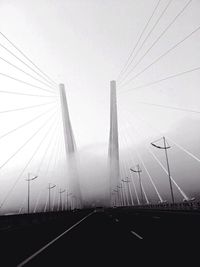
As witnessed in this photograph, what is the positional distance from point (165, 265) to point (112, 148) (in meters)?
52.3

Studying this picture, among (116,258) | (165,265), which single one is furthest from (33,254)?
(165,265)

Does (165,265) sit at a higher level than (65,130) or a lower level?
lower

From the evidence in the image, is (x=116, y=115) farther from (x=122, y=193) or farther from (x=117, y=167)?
(x=122, y=193)

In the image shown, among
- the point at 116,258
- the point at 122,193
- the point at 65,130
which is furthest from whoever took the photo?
the point at 122,193

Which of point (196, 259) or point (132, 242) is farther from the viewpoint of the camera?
point (132, 242)

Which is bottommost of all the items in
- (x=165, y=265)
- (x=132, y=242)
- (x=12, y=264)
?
(x=165, y=265)

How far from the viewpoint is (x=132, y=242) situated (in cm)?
848

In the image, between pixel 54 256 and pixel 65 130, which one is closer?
pixel 54 256

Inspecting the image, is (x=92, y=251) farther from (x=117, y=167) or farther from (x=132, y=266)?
(x=117, y=167)

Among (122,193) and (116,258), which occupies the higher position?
(122,193)

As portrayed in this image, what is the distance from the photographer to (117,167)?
64.1 metres

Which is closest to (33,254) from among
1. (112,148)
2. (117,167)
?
(112,148)

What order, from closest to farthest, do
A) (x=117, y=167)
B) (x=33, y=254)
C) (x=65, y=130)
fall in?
1. (x=33, y=254)
2. (x=65, y=130)
3. (x=117, y=167)

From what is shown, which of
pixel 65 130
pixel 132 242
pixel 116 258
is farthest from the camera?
pixel 65 130
